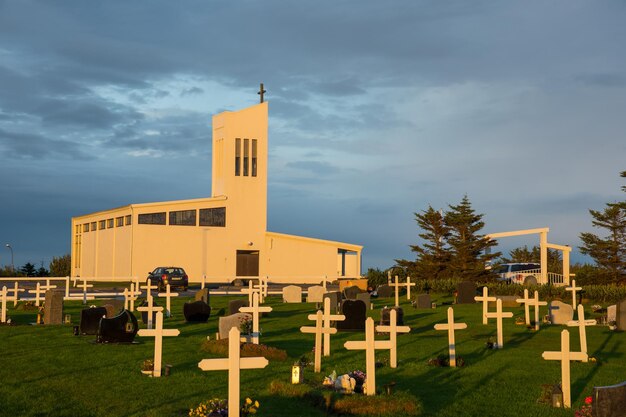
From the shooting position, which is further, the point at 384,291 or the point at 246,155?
the point at 246,155

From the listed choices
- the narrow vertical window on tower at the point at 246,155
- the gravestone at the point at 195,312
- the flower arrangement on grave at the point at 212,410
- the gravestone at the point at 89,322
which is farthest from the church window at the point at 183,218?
the flower arrangement on grave at the point at 212,410

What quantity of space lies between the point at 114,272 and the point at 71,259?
604 inches

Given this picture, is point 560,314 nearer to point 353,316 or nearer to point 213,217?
point 353,316

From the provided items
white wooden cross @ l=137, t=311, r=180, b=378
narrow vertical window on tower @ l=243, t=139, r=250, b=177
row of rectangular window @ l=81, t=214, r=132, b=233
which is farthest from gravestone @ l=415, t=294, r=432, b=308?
narrow vertical window on tower @ l=243, t=139, r=250, b=177

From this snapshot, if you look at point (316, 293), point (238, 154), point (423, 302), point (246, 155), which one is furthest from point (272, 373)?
point (246, 155)

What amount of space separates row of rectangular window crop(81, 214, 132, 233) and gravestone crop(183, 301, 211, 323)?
3231 cm

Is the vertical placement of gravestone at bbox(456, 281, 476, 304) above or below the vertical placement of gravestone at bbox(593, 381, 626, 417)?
above

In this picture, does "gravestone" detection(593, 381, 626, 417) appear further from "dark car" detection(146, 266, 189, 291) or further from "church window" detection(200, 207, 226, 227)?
"church window" detection(200, 207, 226, 227)

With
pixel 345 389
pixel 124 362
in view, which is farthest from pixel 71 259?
pixel 345 389

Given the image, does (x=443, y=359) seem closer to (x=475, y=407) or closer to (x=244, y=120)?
(x=475, y=407)

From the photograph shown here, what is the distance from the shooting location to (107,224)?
6662cm

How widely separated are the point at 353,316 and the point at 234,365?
1565cm

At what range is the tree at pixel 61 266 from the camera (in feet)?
262

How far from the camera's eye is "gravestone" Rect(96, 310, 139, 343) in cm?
2266
